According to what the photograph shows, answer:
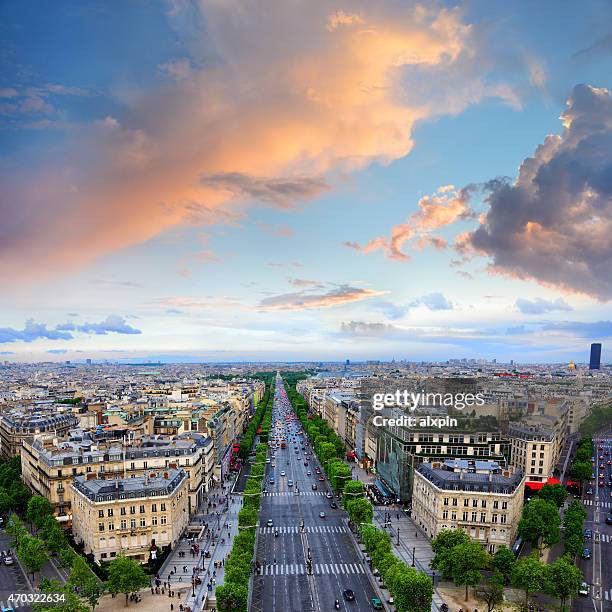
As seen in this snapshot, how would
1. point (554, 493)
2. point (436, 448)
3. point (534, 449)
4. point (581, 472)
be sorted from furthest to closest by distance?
1. point (534, 449)
2. point (581, 472)
3. point (436, 448)
4. point (554, 493)

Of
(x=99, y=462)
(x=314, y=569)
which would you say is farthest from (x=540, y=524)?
(x=99, y=462)

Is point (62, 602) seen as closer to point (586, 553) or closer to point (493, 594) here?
point (493, 594)

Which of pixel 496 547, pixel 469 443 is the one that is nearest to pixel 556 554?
pixel 496 547

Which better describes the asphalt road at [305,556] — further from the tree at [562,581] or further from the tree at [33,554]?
the tree at [33,554]

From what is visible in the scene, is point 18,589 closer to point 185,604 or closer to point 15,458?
point 185,604

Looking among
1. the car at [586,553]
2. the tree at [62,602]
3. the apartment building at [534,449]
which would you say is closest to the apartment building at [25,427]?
the tree at [62,602]

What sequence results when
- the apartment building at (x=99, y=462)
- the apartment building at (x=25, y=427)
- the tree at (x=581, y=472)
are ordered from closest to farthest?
the apartment building at (x=99, y=462), the tree at (x=581, y=472), the apartment building at (x=25, y=427)
